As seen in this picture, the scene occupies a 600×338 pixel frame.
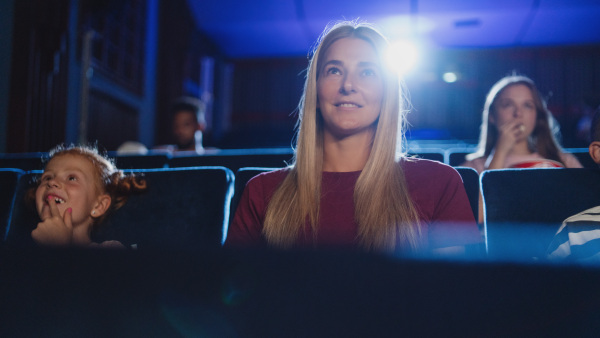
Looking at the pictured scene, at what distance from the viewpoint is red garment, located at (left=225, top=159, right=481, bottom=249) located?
36.1 inches

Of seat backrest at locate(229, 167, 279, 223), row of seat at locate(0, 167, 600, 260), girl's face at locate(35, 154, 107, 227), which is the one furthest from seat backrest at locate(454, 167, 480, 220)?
girl's face at locate(35, 154, 107, 227)

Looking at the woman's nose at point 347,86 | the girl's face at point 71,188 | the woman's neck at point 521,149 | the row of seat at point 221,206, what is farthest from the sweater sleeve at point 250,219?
the woman's neck at point 521,149

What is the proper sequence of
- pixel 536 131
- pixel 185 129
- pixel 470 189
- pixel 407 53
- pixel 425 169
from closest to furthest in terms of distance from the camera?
pixel 425 169 → pixel 470 189 → pixel 536 131 → pixel 185 129 → pixel 407 53

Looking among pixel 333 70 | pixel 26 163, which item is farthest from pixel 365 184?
pixel 26 163

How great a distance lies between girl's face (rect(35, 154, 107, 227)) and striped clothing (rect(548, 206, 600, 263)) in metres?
1.02

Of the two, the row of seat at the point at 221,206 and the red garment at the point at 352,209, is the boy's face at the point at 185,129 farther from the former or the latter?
the red garment at the point at 352,209

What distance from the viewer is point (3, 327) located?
37 cm

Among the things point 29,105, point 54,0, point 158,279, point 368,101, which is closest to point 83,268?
point 158,279

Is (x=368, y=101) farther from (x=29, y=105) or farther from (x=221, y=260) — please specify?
(x=29, y=105)

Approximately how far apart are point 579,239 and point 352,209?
1.40 ft

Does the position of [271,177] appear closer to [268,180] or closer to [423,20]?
[268,180]

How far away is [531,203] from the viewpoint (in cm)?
111

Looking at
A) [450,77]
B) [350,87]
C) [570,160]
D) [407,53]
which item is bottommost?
[570,160]

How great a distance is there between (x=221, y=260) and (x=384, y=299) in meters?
0.11
